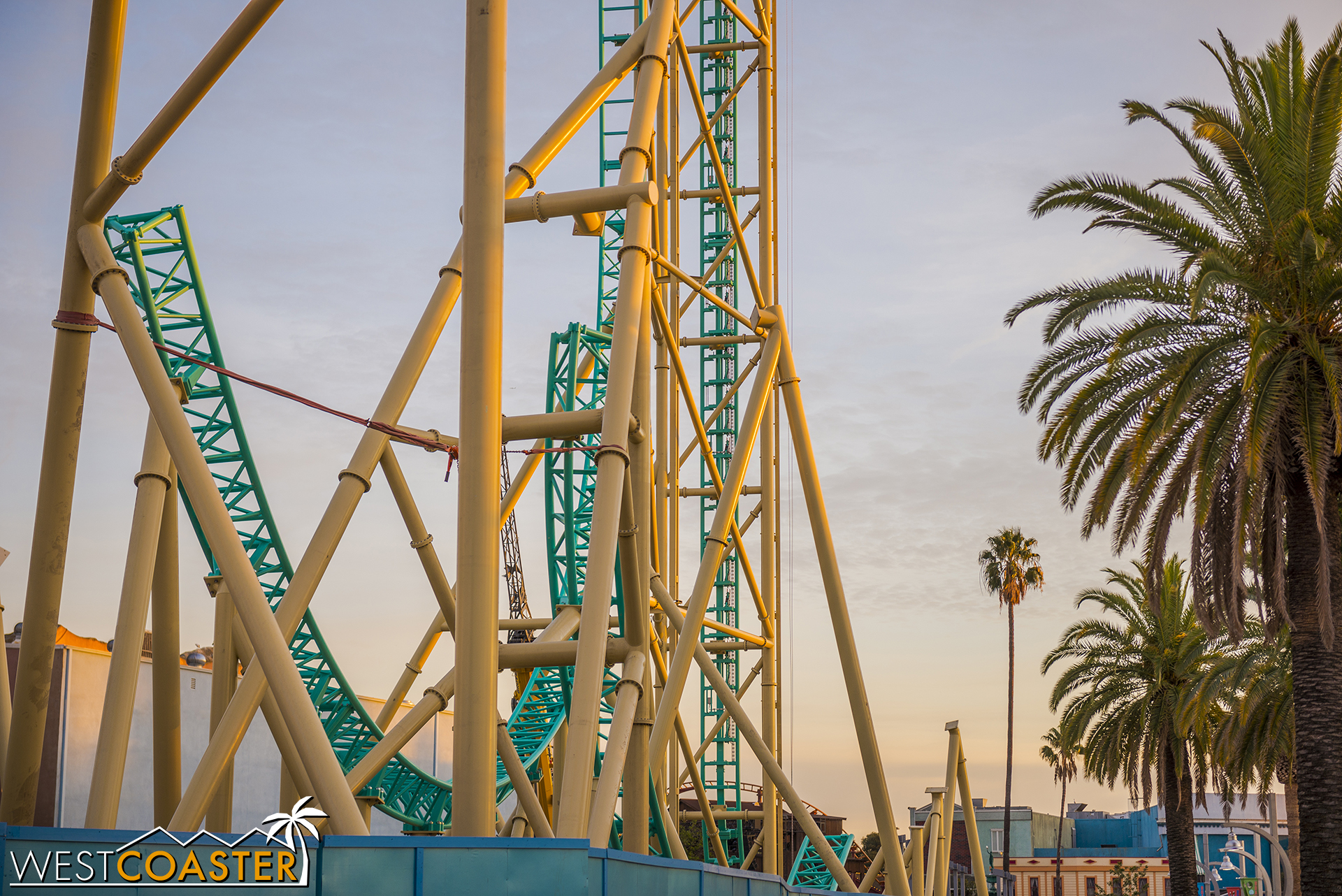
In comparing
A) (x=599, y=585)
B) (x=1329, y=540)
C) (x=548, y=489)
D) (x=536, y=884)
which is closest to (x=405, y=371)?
(x=599, y=585)

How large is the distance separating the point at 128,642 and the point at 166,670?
252 centimetres

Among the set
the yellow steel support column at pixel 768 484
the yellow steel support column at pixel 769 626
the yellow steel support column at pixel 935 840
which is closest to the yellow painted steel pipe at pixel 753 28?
the yellow steel support column at pixel 768 484

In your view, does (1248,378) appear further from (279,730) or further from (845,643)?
(279,730)

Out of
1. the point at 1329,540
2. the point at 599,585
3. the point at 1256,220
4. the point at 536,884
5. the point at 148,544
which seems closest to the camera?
the point at 536,884

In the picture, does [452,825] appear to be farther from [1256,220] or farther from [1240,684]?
[1240,684]

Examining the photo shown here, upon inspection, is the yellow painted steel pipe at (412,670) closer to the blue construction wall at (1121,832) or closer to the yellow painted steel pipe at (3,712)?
the yellow painted steel pipe at (3,712)

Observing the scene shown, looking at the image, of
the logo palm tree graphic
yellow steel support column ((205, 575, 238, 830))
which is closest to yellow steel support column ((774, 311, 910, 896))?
yellow steel support column ((205, 575, 238, 830))

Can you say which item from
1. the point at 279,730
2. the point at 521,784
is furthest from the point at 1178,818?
the point at 279,730

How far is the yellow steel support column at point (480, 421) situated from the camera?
7.68m

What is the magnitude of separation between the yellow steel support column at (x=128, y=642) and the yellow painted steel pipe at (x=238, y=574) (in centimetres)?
139

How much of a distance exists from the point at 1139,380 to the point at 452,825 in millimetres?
13926

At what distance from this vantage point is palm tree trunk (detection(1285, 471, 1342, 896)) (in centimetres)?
1631

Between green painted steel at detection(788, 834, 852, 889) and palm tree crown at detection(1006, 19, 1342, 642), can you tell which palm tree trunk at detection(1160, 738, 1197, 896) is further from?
palm tree crown at detection(1006, 19, 1342, 642)

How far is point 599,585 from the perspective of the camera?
9195mm
